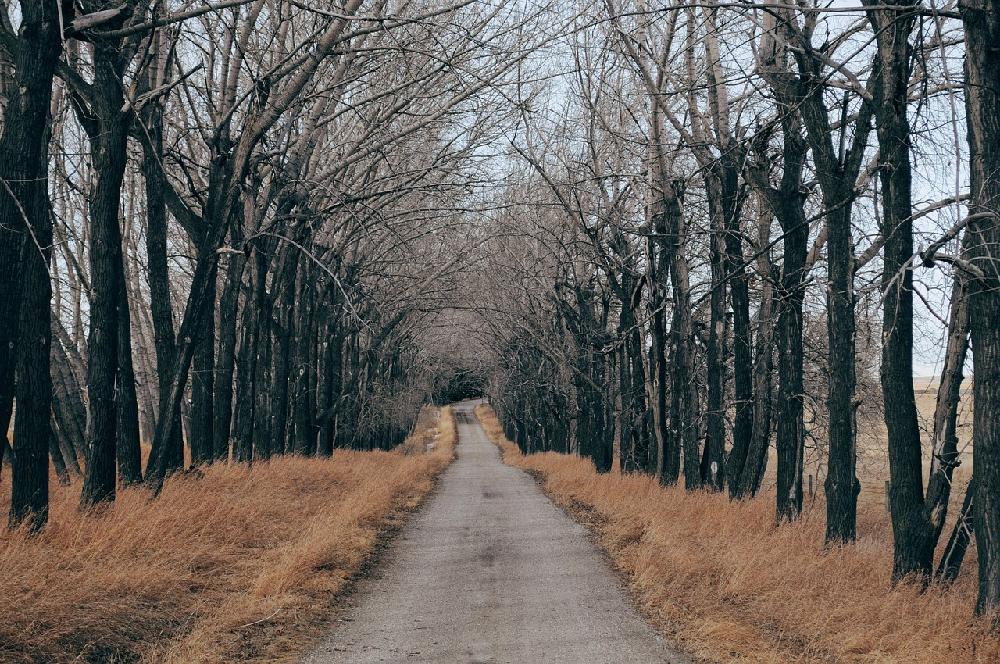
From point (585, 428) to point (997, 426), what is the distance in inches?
896

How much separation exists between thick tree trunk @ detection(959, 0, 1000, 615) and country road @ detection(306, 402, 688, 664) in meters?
2.67

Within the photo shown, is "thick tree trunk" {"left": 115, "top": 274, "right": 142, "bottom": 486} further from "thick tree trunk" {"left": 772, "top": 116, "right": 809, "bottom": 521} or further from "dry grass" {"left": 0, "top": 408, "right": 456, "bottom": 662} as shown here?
"thick tree trunk" {"left": 772, "top": 116, "right": 809, "bottom": 521}

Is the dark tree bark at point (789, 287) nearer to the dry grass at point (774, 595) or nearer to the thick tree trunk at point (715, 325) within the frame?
the dry grass at point (774, 595)

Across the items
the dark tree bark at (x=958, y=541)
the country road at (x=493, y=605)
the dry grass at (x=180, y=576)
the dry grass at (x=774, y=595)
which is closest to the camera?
the dry grass at (x=180, y=576)

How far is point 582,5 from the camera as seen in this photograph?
13797 millimetres

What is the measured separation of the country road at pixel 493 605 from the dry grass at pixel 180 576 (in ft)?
1.27

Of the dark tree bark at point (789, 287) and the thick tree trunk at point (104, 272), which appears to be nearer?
the thick tree trunk at point (104, 272)

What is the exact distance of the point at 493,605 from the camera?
7.43m

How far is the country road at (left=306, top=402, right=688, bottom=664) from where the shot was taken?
5961mm

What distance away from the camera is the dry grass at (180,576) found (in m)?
5.59

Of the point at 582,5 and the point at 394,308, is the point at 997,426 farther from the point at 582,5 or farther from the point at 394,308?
the point at 394,308

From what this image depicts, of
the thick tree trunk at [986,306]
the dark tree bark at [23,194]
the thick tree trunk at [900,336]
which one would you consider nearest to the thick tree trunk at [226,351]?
the dark tree bark at [23,194]

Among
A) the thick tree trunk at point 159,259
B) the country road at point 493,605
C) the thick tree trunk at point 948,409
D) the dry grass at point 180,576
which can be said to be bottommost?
the country road at point 493,605

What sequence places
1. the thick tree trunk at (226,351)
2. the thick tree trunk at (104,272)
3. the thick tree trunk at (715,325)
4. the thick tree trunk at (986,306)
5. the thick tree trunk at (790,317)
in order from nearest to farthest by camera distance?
the thick tree trunk at (986,306) → the thick tree trunk at (104,272) → the thick tree trunk at (790,317) → the thick tree trunk at (715,325) → the thick tree trunk at (226,351)
